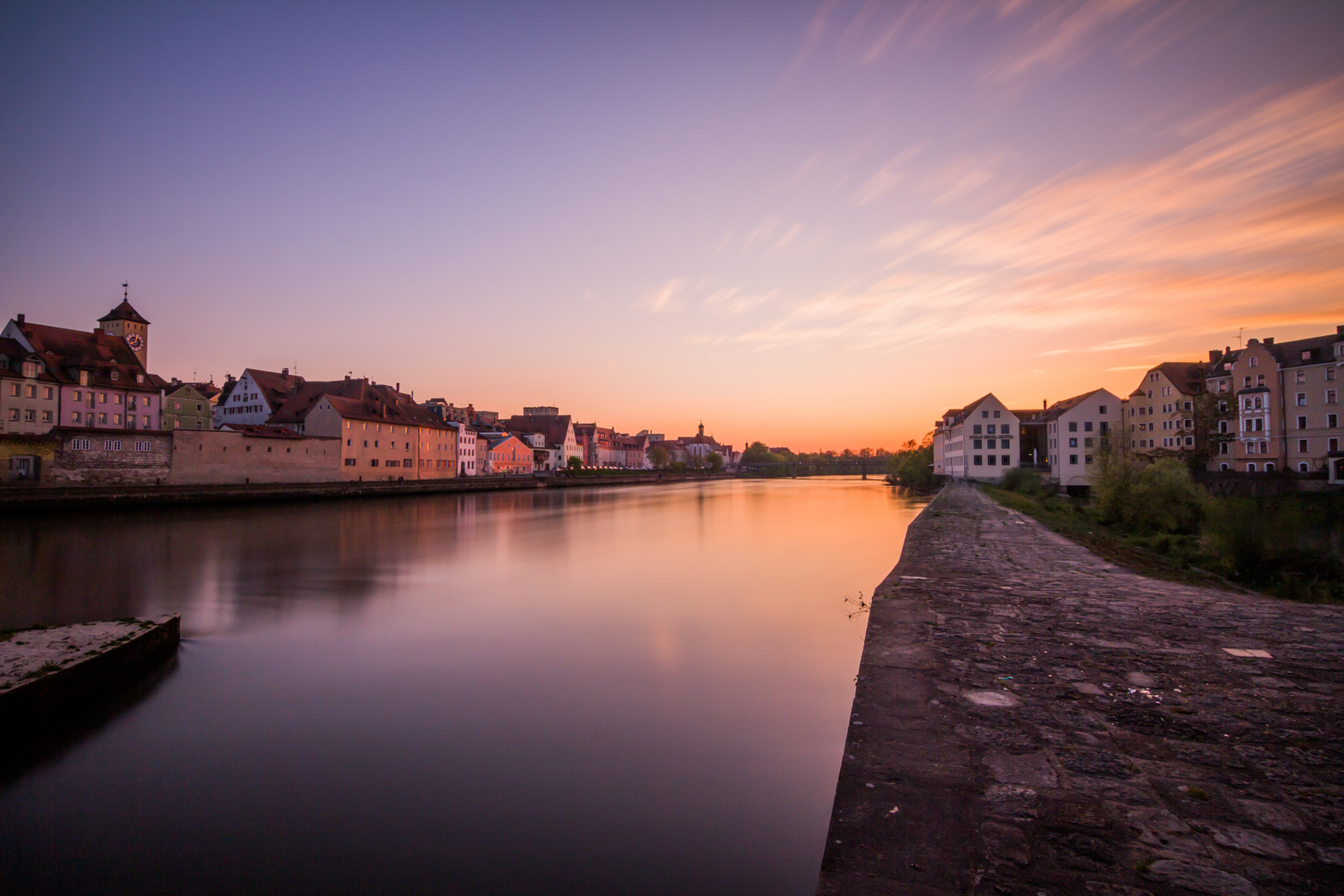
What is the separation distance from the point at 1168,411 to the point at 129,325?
9367 centimetres

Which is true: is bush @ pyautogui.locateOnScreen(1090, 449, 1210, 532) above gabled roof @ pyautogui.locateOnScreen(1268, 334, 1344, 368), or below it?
below

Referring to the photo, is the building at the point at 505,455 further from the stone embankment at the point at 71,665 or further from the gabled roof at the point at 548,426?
the stone embankment at the point at 71,665

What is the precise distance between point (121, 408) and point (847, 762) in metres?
62.2

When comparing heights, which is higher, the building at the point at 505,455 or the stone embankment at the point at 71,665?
the building at the point at 505,455

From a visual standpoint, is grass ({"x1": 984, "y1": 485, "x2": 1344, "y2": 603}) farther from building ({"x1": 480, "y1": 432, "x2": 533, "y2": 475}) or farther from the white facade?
building ({"x1": 480, "y1": 432, "x2": 533, "y2": 475})

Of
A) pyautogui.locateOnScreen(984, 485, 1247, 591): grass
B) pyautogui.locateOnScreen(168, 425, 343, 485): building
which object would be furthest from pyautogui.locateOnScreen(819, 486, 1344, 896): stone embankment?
pyautogui.locateOnScreen(168, 425, 343, 485): building

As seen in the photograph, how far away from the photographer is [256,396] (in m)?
61.9

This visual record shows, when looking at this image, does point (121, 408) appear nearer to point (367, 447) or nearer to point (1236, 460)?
point (367, 447)

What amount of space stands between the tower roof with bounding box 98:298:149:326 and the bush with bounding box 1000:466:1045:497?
7759cm

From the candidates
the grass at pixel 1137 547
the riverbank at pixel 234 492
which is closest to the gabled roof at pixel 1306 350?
the grass at pixel 1137 547

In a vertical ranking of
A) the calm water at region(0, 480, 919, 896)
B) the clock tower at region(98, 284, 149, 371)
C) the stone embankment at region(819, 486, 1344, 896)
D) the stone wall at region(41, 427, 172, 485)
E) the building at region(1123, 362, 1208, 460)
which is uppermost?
the clock tower at region(98, 284, 149, 371)

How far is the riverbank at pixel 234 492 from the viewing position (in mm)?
30547

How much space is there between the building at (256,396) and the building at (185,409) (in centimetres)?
250

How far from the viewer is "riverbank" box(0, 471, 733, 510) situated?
30.5 metres
